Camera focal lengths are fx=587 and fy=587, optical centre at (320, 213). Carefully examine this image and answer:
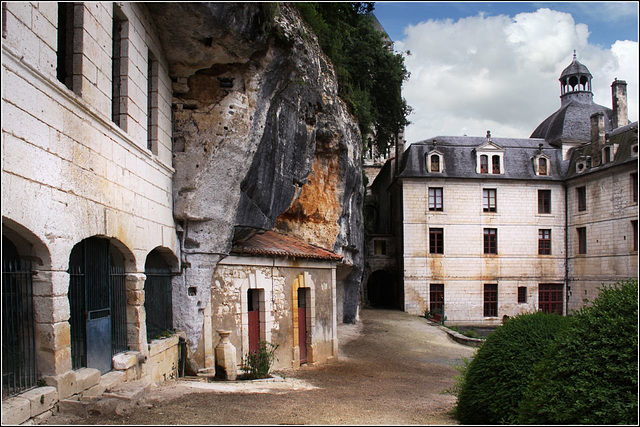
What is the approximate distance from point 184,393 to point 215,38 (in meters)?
5.40

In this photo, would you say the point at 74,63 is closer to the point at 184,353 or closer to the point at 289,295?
the point at 184,353

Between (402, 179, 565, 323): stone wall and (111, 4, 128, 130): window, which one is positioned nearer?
(111, 4, 128, 130): window

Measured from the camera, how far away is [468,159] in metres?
33.0

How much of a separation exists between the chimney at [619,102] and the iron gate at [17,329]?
3526 cm

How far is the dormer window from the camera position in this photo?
32312 millimetres

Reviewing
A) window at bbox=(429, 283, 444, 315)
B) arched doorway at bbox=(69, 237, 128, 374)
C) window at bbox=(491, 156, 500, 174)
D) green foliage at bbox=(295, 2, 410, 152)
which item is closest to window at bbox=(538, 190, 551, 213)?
window at bbox=(491, 156, 500, 174)

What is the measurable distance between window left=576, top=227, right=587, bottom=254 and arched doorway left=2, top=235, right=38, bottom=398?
31086 millimetres

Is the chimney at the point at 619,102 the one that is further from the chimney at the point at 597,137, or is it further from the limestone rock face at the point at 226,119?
the limestone rock face at the point at 226,119

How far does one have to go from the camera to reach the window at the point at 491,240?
107ft

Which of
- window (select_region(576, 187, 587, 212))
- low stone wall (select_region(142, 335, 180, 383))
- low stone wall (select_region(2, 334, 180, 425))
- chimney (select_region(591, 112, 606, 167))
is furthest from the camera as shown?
window (select_region(576, 187, 587, 212))

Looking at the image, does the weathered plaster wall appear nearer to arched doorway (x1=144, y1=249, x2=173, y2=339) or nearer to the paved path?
the paved path

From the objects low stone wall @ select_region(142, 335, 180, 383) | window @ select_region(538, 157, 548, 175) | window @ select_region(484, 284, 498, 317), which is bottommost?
window @ select_region(484, 284, 498, 317)

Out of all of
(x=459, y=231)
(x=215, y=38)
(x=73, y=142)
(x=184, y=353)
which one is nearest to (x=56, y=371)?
(x=73, y=142)

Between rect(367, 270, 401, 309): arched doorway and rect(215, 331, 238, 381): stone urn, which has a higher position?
rect(215, 331, 238, 381): stone urn
